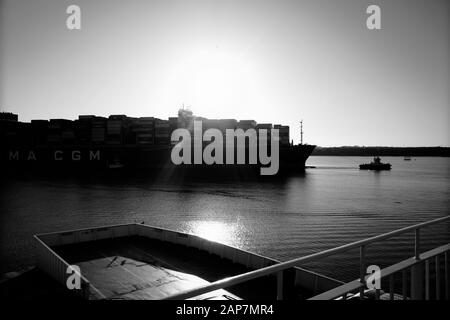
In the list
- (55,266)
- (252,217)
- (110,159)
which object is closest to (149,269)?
(55,266)

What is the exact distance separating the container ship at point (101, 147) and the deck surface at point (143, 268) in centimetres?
6473

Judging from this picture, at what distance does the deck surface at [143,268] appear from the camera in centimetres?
930

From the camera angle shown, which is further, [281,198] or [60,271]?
[281,198]

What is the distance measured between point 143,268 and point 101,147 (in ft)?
250

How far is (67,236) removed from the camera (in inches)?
552

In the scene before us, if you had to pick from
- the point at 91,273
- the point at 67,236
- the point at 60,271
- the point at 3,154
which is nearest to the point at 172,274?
the point at 91,273

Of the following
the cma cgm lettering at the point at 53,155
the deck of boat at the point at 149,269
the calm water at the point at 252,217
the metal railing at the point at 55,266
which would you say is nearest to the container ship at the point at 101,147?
the cma cgm lettering at the point at 53,155

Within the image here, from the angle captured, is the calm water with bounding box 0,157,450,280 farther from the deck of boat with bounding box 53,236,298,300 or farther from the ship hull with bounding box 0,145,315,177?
the ship hull with bounding box 0,145,315,177

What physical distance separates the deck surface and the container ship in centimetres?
6473

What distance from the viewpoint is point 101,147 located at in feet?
263

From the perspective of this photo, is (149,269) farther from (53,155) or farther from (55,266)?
(53,155)

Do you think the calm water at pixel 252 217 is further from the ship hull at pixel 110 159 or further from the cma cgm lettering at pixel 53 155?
the cma cgm lettering at pixel 53 155
